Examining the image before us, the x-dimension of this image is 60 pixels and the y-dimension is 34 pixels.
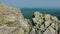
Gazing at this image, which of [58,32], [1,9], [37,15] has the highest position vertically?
[1,9]

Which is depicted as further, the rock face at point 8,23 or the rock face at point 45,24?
the rock face at point 45,24

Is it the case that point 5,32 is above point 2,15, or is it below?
below

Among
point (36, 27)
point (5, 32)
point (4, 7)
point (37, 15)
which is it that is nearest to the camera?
point (5, 32)

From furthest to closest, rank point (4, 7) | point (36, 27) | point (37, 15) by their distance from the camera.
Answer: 1. point (37, 15)
2. point (36, 27)
3. point (4, 7)

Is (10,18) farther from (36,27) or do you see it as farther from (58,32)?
Result: (58,32)

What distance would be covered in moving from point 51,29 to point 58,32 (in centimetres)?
187

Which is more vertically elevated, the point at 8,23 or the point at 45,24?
the point at 8,23

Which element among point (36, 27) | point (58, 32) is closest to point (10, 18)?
point (36, 27)

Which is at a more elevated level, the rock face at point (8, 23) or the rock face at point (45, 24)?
the rock face at point (8, 23)

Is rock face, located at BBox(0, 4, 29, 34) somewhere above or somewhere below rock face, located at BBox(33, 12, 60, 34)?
above

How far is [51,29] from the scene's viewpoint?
5034 cm

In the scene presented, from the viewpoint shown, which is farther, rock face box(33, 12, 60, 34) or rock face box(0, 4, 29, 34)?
rock face box(33, 12, 60, 34)

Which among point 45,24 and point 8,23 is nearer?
point 8,23

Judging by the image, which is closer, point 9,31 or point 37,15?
point 9,31
